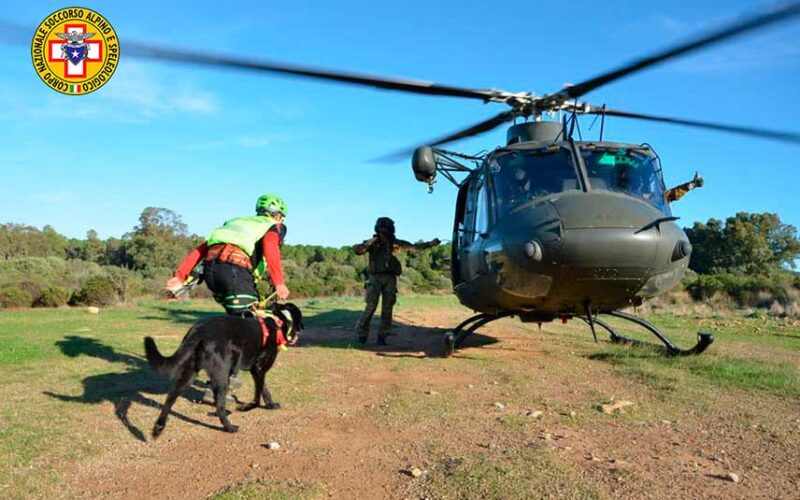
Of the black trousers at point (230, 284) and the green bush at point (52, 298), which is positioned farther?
the green bush at point (52, 298)

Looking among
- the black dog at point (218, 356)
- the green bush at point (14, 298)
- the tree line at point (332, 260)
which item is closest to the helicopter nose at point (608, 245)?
the black dog at point (218, 356)

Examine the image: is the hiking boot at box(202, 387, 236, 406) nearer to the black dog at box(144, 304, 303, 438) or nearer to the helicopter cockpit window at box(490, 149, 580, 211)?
the black dog at box(144, 304, 303, 438)

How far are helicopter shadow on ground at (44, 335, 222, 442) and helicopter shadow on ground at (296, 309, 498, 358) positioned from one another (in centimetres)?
298

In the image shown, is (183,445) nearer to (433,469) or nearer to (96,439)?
(96,439)

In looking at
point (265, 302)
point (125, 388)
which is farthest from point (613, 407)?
point (125, 388)

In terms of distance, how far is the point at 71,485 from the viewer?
138 inches

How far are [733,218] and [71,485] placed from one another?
4711 cm

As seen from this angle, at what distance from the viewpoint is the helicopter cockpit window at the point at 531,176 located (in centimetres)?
685

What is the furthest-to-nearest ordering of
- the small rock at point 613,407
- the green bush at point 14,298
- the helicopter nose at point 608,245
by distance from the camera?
the green bush at point 14,298, the helicopter nose at point 608,245, the small rock at point 613,407

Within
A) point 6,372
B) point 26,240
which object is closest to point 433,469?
point 6,372

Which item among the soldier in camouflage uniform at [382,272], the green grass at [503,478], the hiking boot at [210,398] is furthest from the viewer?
the soldier in camouflage uniform at [382,272]

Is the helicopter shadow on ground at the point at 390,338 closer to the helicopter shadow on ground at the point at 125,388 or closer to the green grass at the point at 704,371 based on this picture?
the green grass at the point at 704,371

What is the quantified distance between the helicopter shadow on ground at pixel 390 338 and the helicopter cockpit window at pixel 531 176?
292 cm

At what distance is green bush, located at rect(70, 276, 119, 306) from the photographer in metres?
18.3
